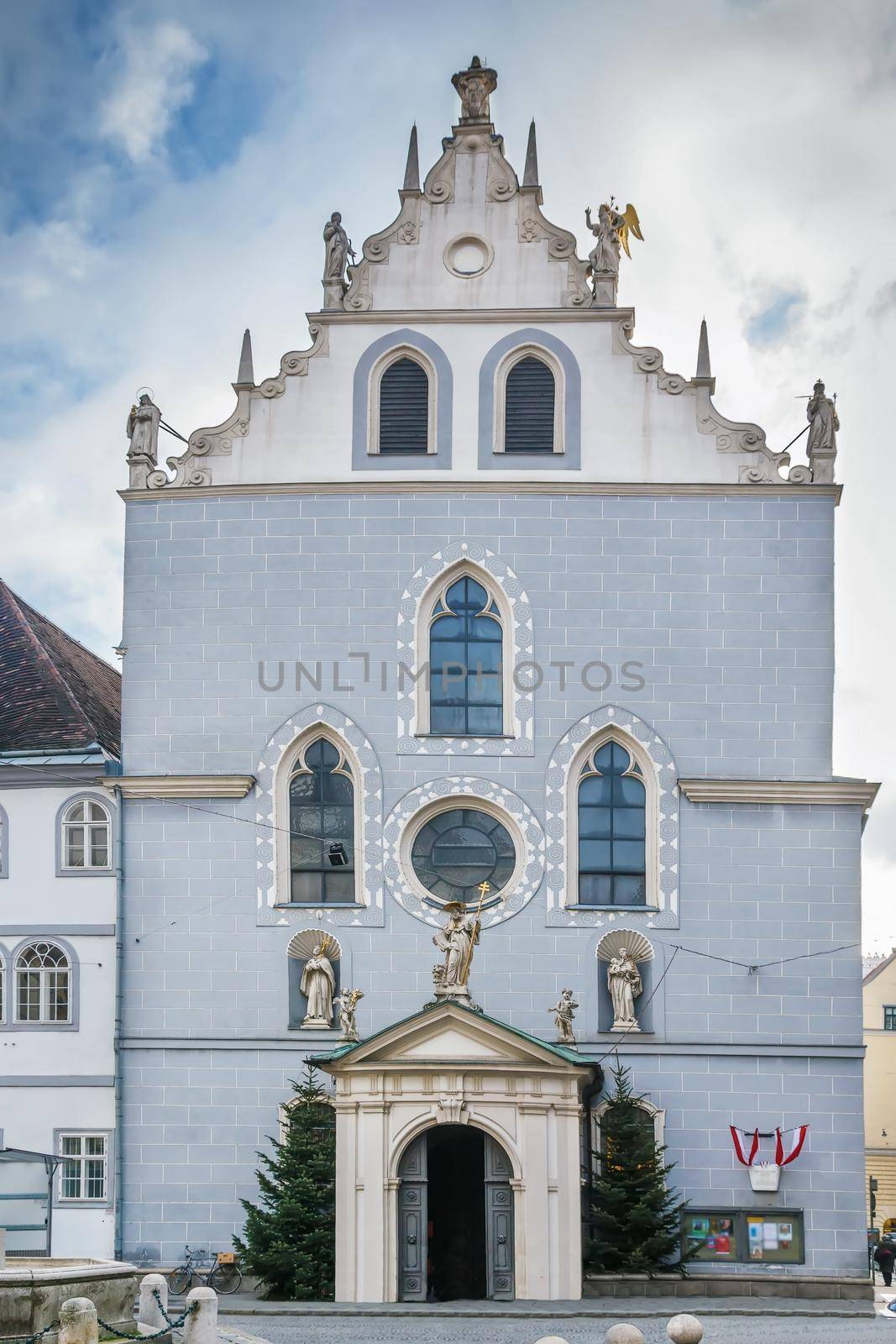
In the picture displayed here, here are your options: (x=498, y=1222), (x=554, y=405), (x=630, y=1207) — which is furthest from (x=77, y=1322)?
(x=554, y=405)

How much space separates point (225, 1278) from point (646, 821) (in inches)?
355

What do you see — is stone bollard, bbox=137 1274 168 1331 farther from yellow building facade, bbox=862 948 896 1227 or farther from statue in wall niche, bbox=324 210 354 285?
yellow building facade, bbox=862 948 896 1227

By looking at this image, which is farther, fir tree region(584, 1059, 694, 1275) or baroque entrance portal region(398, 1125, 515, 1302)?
fir tree region(584, 1059, 694, 1275)

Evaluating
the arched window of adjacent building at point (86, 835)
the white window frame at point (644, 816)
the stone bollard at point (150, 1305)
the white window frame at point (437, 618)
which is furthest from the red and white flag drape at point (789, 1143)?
the stone bollard at point (150, 1305)

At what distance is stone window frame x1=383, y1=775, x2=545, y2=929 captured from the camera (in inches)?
1287

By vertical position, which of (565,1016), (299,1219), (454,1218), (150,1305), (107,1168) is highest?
(565,1016)

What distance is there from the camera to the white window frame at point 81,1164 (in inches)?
1270

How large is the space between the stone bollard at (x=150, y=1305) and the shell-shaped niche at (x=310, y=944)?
29.6 feet

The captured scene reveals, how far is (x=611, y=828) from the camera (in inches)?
1298

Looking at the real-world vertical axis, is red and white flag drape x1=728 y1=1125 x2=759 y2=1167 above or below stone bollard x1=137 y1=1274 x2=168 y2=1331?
above

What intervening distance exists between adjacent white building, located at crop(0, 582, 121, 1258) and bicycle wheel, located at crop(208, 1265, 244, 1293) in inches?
75.5

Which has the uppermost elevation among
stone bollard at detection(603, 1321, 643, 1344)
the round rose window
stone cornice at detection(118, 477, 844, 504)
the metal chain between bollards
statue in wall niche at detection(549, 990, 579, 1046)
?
stone cornice at detection(118, 477, 844, 504)

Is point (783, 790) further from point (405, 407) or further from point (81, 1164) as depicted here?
point (81, 1164)

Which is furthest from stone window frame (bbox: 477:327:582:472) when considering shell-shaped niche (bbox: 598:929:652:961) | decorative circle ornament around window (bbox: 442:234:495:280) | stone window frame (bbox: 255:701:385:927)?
shell-shaped niche (bbox: 598:929:652:961)
